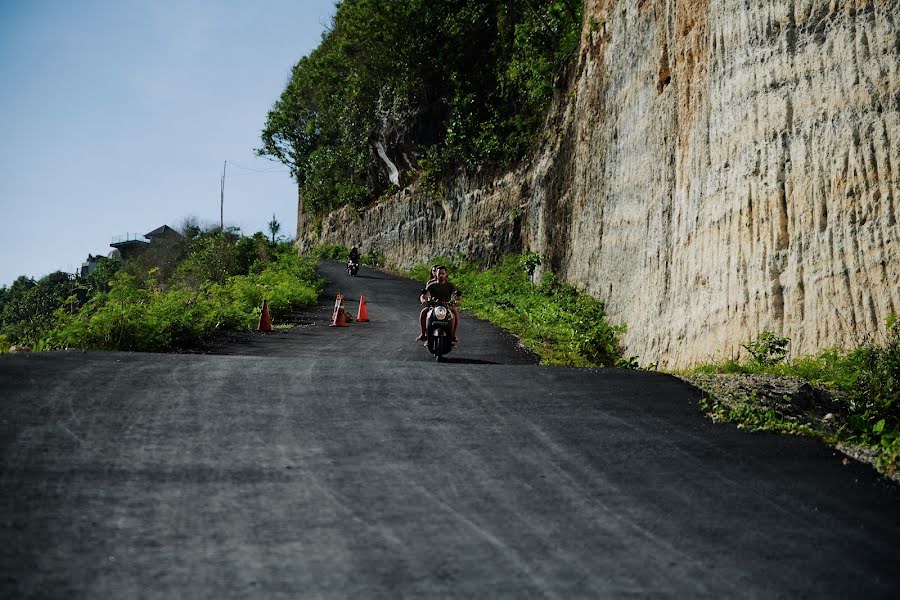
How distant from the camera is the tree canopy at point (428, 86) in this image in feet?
120

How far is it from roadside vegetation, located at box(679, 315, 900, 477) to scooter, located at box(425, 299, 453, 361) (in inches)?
179

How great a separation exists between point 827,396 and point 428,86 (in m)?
40.9

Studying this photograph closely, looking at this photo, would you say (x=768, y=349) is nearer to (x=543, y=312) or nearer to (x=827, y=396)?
(x=827, y=396)

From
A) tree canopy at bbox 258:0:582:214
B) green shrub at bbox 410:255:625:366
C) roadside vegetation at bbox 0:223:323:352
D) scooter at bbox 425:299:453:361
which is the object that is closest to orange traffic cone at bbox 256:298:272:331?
roadside vegetation at bbox 0:223:323:352

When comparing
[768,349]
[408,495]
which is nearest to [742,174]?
[768,349]

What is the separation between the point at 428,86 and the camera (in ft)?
160

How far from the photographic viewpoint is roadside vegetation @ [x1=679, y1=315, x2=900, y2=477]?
8570 mm

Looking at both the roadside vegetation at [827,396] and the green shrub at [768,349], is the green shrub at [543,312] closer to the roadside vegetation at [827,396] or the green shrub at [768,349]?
the green shrub at [768,349]

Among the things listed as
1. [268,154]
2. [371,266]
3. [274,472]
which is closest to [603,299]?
[274,472]

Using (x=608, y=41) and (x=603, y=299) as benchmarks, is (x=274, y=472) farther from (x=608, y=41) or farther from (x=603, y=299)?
(x=608, y=41)

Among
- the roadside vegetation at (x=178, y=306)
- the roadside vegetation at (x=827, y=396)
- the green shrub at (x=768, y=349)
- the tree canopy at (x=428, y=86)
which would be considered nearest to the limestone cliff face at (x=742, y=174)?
the green shrub at (x=768, y=349)

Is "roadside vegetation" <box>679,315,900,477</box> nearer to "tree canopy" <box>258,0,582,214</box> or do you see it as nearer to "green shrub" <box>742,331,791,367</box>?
"green shrub" <box>742,331,791,367</box>

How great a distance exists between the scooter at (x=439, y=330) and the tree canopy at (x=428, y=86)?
20.6 m

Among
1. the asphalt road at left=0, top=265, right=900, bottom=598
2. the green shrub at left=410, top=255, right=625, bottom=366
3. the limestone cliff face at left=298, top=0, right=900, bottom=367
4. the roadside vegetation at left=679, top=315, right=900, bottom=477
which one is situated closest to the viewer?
the asphalt road at left=0, top=265, right=900, bottom=598
